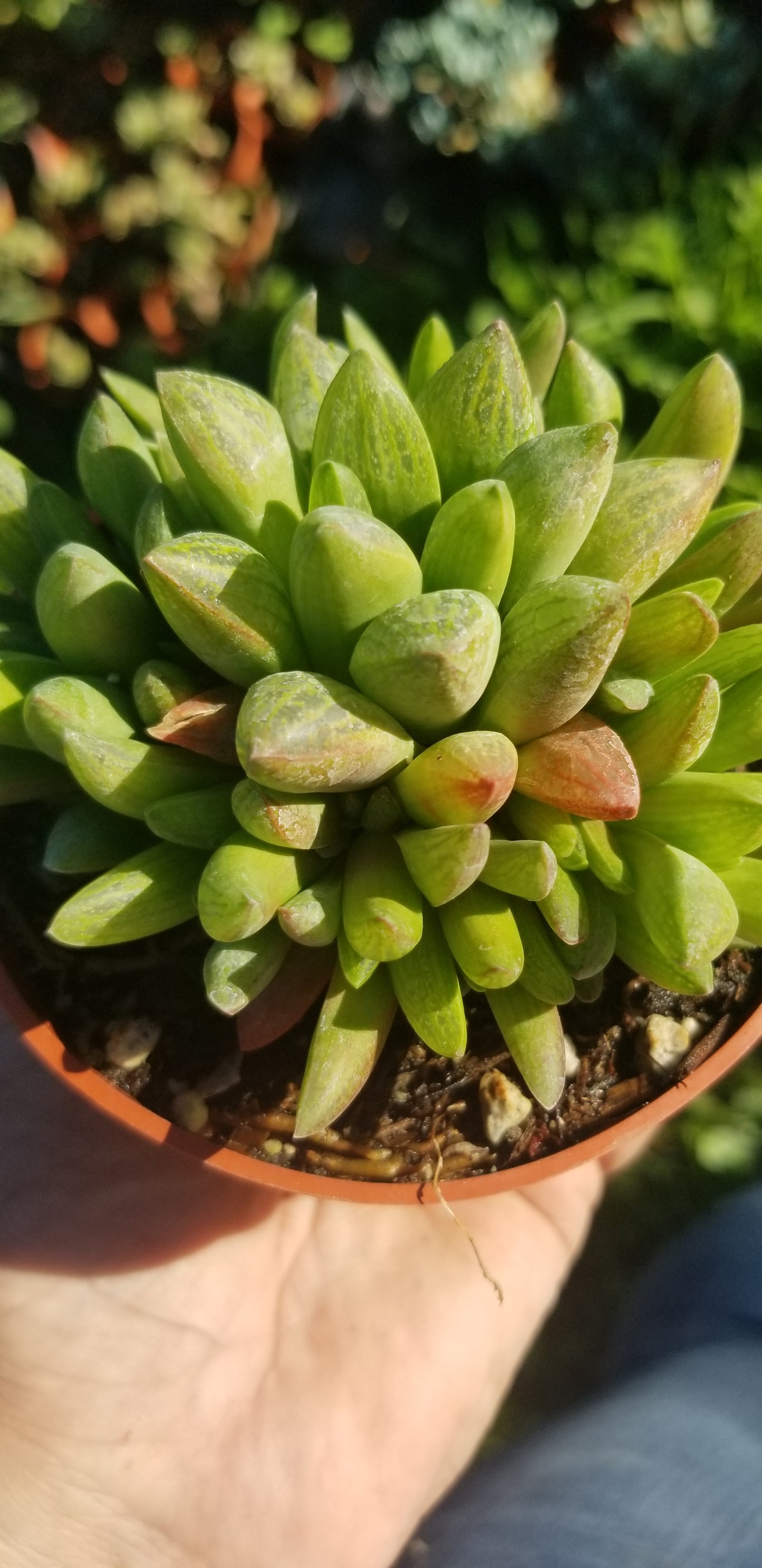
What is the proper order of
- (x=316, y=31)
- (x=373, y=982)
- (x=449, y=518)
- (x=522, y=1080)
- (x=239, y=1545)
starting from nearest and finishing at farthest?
(x=449, y=518) < (x=373, y=982) < (x=522, y=1080) < (x=239, y=1545) < (x=316, y=31)

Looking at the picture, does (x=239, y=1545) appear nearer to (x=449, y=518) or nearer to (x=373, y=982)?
(x=373, y=982)

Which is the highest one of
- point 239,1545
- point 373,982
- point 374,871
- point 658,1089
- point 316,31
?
point 316,31

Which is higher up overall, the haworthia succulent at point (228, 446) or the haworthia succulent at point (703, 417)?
the haworthia succulent at point (228, 446)

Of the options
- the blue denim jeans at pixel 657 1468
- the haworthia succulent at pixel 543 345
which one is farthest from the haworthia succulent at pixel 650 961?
the blue denim jeans at pixel 657 1468

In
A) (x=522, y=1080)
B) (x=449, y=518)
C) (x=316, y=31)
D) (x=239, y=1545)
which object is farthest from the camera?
Result: (x=316, y=31)

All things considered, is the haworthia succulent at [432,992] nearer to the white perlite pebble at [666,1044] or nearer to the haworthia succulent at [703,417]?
the white perlite pebble at [666,1044]

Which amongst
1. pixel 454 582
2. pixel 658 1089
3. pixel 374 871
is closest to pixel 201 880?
pixel 374 871

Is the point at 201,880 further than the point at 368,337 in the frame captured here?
No

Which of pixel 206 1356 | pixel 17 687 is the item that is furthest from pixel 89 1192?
pixel 17 687
